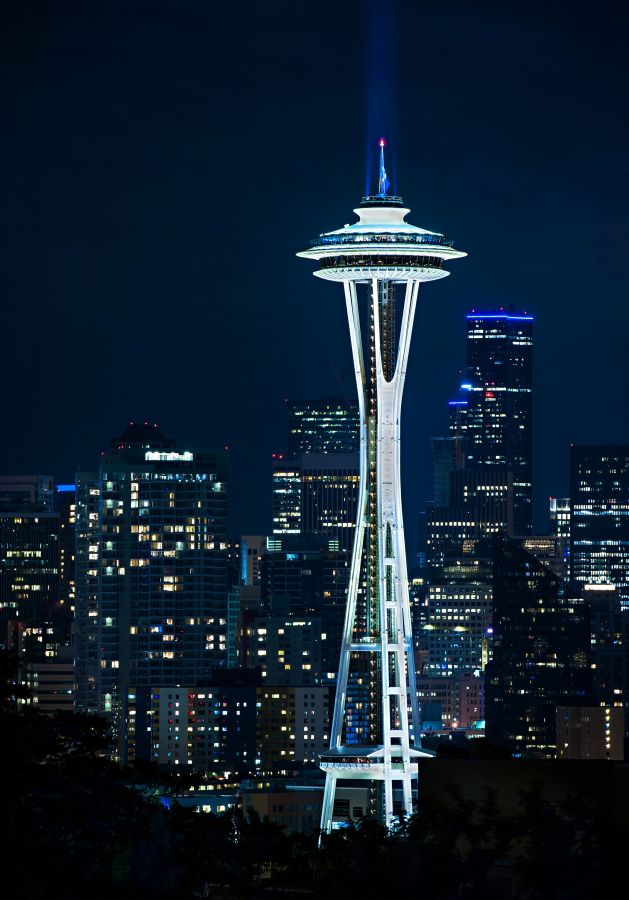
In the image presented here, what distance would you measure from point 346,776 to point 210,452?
8662 cm

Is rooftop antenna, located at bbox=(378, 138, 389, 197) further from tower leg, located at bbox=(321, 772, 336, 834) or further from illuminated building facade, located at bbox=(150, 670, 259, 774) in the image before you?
illuminated building facade, located at bbox=(150, 670, 259, 774)

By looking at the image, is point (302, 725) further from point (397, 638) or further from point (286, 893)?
point (286, 893)

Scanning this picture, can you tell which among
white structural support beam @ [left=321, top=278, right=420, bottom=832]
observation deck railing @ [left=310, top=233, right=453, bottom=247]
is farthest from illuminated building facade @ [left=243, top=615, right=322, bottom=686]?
observation deck railing @ [left=310, top=233, right=453, bottom=247]

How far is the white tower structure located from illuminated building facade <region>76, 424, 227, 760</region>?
7429 cm

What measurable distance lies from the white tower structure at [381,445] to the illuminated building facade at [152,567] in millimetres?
74291

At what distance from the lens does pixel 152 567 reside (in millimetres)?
186000

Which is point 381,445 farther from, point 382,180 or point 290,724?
point 290,724

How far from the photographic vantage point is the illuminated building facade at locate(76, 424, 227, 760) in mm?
182875

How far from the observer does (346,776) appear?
347 ft

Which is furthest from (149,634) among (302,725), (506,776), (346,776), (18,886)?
(18,886)

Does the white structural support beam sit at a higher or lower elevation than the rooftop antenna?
lower

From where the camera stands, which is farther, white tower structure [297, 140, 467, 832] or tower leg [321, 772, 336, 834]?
tower leg [321, 772, 336, 834]

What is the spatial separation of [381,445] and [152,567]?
85.9m

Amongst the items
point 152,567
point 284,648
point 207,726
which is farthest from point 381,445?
point 284,648
